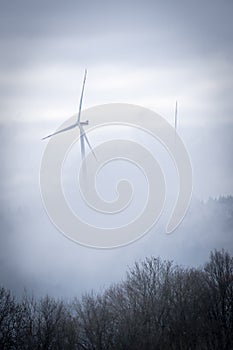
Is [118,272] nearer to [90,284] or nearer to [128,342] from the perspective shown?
[90,284]

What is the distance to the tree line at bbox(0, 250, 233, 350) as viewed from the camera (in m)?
62.8

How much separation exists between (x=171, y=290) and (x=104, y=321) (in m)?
12.2

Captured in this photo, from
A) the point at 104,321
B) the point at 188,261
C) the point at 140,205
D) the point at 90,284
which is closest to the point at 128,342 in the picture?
the point at 104,321

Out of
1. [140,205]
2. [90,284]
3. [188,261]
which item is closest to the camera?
[90,284]

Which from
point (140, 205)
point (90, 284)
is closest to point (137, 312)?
point (90, 284)

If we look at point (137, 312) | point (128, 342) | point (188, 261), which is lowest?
point (128, 342)

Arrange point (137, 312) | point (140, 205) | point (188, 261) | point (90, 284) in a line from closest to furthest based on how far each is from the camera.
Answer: point (137, 312) → point (90, 284) → point (188, 261) → point (140, 205)

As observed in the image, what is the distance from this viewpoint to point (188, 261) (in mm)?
179250

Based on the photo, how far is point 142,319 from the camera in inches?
2657

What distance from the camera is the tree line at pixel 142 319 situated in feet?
206

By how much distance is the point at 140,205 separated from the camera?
19225 cm

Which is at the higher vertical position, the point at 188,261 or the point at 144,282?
the point at 188,261

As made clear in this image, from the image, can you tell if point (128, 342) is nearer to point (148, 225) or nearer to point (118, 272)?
point (118, 272)

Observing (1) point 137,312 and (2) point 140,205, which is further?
A: (2) point 140,205
